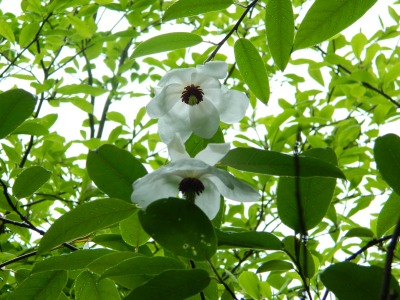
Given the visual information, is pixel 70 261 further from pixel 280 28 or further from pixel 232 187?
pixel 280 28

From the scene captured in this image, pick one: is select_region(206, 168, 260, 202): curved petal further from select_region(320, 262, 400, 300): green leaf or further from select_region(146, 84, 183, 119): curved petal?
select_region(146, 84, 183, 119): curved petal

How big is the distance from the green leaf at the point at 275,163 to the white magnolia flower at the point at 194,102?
0.19 metres

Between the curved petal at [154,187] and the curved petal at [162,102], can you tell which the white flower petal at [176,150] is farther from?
the curved petal at [162,102]

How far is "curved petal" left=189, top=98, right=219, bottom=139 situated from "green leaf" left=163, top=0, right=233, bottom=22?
14cm

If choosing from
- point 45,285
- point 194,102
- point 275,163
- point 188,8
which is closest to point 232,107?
point 194,102

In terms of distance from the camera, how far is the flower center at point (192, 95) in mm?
876

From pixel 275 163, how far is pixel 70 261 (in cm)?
31

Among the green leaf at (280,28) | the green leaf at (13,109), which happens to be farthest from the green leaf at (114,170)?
the green leaf at (280,28)

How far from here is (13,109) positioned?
799 millimetres

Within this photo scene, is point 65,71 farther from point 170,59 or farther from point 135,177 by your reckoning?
point 135,177

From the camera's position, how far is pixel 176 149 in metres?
0.66

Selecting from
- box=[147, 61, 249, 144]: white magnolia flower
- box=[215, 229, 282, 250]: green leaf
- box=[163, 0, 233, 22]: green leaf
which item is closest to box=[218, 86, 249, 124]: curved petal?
box=[147, 61, 249, 144]: white magnolia flower

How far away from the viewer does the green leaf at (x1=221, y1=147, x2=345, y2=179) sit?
59 centimetres

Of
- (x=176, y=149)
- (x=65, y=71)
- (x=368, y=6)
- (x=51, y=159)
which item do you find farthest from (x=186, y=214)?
(x=65, y=71)
